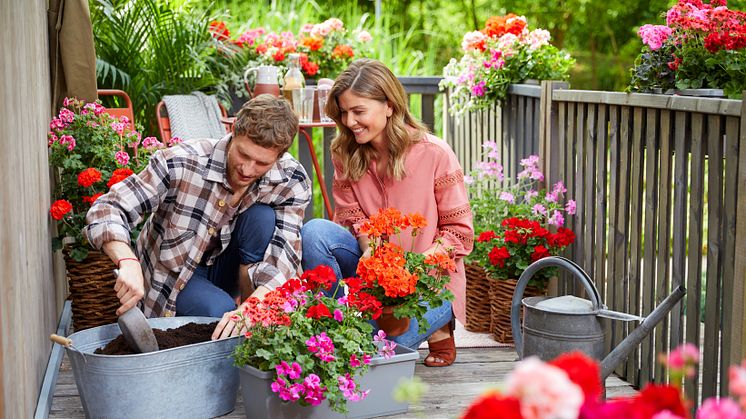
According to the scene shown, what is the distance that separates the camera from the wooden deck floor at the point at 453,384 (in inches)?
107

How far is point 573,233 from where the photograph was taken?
135 inches

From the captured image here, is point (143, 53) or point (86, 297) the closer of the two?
point (86, 297)

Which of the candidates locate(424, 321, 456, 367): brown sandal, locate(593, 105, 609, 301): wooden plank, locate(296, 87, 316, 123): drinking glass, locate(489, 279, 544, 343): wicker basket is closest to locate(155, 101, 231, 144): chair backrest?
locate(296, 87, 316, 123): drinking glass

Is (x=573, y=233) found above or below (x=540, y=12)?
below

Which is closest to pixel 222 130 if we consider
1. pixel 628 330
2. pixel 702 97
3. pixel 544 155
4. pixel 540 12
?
pixel 544 155

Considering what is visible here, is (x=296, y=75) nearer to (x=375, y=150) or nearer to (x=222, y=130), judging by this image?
(x=222, y=130)

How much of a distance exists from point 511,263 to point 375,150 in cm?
72

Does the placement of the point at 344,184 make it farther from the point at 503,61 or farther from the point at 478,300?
the point at 503,61

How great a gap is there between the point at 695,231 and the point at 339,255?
121 centimetres

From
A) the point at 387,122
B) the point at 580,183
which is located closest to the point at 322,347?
the point at 387,122

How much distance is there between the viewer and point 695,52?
Result: 2.69 m

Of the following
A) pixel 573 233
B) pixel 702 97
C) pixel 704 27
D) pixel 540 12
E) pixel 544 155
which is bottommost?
pixel 573 233

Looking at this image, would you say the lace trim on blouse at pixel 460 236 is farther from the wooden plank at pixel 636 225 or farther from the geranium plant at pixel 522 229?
the wooden plank at pixel 636 225

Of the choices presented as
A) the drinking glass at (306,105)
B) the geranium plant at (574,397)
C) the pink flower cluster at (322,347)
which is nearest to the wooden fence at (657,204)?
the pink flower cluster at (322,347)
